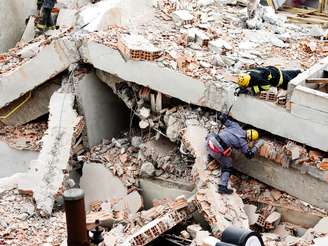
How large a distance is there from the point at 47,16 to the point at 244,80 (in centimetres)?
527

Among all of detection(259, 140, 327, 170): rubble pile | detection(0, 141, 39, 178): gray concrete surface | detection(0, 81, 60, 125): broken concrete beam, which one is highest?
detection(259, 140, 327, 170): rubble pile

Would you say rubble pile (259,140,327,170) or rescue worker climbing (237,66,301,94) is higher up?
rescue worker climbing (237,66,301,94)

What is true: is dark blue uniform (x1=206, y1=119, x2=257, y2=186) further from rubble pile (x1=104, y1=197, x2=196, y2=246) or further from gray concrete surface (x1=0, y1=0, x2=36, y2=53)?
gray concrete surface (x1=0, y1=0, x2=36, y2=53)

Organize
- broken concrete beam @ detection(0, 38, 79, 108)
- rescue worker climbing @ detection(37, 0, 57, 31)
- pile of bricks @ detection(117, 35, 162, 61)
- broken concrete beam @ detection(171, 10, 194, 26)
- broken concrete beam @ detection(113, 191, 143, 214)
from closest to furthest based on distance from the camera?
broken concrete beam @ detection(113, 191, 143, 214) < pile of bricks @ detection(117, 35, 162, 61) < broken concrete beam @ detection(0, 38, 79, 108) < broken concrete beam @ detection(171, 10, 194, 26) < rescue worker climbing @ detection(37, 0, 57, 31)

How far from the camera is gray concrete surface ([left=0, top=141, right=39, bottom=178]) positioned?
10.3 meters

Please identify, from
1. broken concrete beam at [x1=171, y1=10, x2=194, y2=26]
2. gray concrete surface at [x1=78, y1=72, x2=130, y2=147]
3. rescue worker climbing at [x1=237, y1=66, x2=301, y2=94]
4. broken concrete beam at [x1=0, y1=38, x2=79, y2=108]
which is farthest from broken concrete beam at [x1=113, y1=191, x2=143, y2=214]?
broken concrete beam at [x1=171, y1=10, x2=194, y2=26]

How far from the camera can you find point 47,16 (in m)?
11.7

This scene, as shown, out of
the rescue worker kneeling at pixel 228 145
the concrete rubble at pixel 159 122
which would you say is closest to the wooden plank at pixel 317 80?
the concrete rubble at pixel 159 122

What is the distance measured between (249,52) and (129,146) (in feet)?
8.21

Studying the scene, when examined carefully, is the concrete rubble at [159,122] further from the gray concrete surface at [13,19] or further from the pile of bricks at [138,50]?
the gray concrete surface at [13,19]

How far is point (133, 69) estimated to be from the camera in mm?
9211

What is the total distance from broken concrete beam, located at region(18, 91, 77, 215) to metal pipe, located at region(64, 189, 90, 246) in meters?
4.58

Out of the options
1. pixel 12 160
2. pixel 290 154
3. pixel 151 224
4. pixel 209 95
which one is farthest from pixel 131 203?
pixel 12 160

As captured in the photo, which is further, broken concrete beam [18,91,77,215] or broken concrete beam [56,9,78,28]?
broken concrete beam [56,9,78,28]
